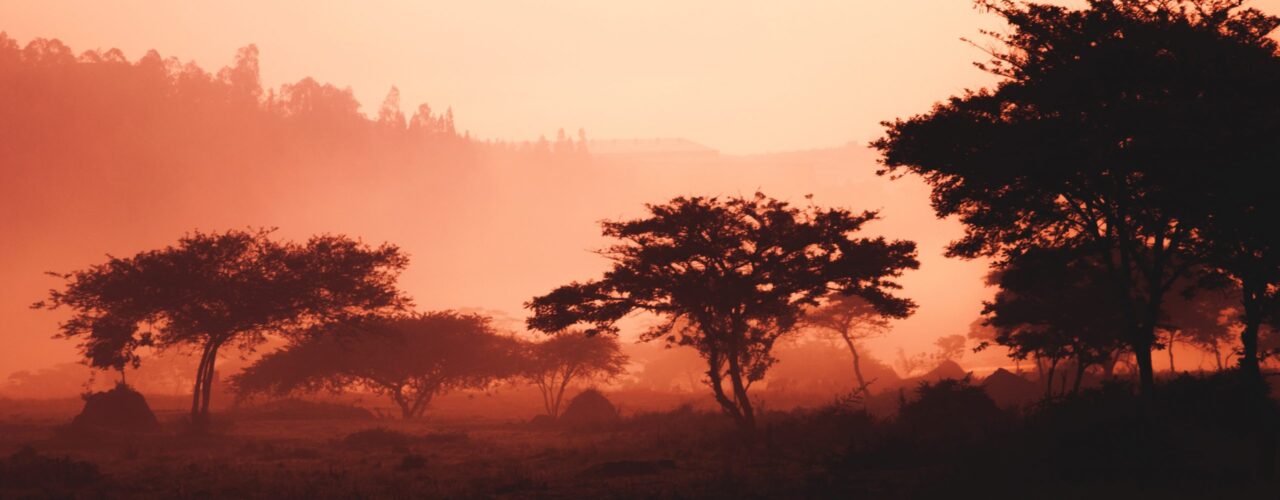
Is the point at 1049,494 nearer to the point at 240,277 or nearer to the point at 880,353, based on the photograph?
the point at 240,277

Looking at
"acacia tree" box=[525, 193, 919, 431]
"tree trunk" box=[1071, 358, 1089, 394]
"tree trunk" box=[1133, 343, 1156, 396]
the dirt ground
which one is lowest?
the dirt ground

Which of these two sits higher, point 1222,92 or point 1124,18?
point 1124,18

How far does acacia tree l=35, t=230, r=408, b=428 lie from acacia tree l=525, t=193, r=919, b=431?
19799mm

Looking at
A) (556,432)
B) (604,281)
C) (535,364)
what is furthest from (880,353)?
(604,281)

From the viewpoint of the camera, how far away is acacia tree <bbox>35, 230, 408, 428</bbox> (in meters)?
40.5

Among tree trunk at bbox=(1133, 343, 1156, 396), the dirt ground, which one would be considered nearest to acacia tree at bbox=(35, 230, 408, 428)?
the dirt ground

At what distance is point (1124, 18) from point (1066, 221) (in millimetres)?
5216

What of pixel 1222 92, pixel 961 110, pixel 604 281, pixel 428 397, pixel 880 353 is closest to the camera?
pixel 1222 92

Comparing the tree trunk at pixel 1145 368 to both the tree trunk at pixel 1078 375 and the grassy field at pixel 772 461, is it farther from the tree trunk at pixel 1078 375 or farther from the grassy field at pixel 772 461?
the tree trunk at pixel 1078 375

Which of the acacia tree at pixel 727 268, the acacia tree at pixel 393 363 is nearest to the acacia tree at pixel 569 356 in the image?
the acacia tree at pixel 393 363

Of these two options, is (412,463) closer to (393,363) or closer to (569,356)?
(393,363)

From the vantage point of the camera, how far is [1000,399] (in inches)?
1586

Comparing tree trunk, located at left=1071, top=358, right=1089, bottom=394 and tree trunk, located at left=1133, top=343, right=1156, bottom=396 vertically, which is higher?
tree trunk, located at left=1133, top=343, right=1156, bottom=396

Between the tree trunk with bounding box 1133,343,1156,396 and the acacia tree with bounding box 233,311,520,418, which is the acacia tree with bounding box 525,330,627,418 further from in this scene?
the tree trunk with bounding box 1133,343,1156,396
